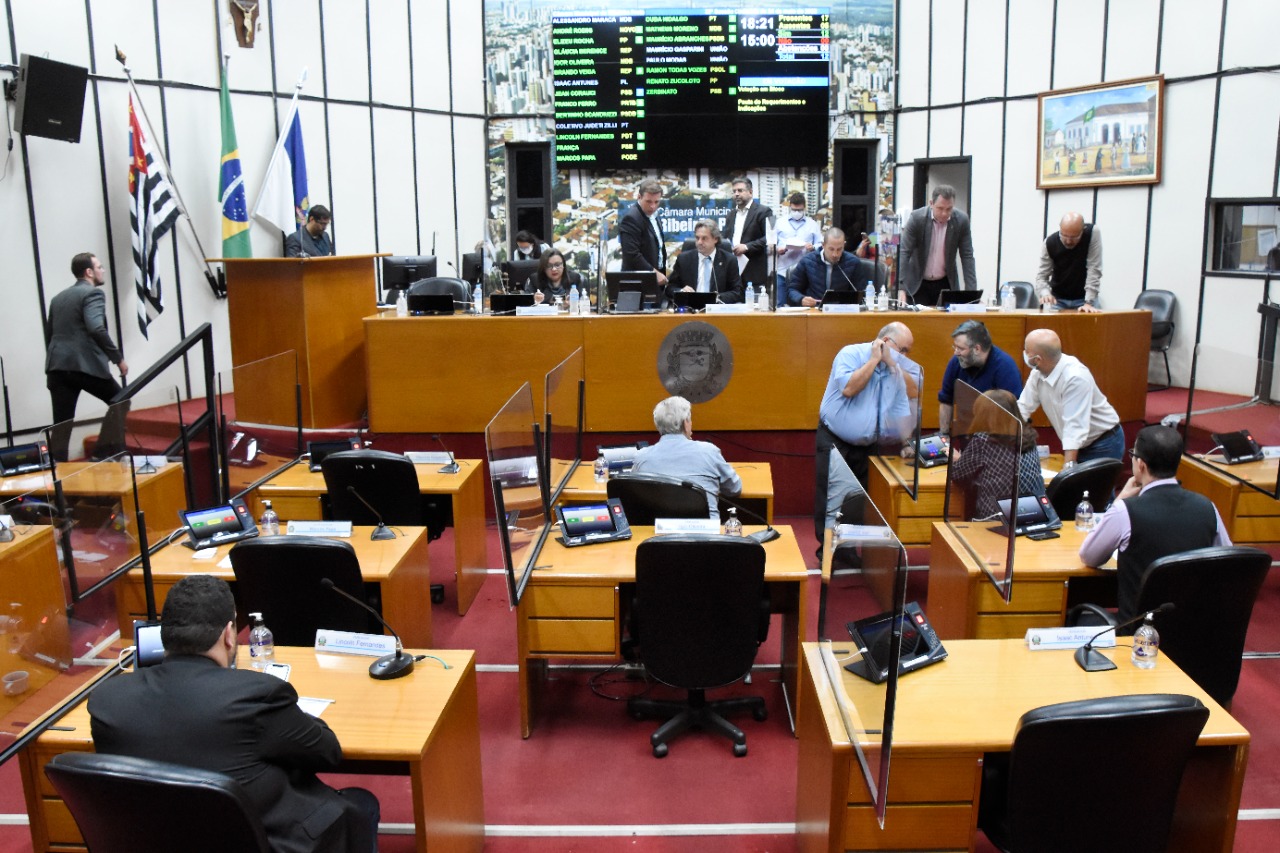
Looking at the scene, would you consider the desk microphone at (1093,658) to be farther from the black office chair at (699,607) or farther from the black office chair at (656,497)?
the black office chair at (656,497)

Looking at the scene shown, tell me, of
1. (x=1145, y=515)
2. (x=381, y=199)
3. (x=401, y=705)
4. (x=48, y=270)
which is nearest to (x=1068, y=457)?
(x=1145, y=515)

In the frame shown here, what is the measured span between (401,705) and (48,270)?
6210 mm

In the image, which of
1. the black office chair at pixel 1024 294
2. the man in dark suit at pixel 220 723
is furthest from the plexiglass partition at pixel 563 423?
the black office chair at pixel 1024 294

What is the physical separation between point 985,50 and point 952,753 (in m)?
9.38

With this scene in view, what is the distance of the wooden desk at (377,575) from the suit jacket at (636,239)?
422 centimetres

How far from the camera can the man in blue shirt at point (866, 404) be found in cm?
545

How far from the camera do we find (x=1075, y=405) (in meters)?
5.13

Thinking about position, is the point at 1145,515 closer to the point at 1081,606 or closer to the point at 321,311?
the point at 1081,606

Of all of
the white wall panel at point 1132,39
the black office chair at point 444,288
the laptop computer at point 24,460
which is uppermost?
the white wall panel at point 1132,39

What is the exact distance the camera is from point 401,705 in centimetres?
282

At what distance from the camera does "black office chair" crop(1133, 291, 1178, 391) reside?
8.52 meters

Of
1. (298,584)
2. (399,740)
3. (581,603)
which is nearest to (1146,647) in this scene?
(581,603)

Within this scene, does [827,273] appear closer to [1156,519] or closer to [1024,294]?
[1024,294]

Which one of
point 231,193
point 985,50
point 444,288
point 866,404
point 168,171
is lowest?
point 866,404
